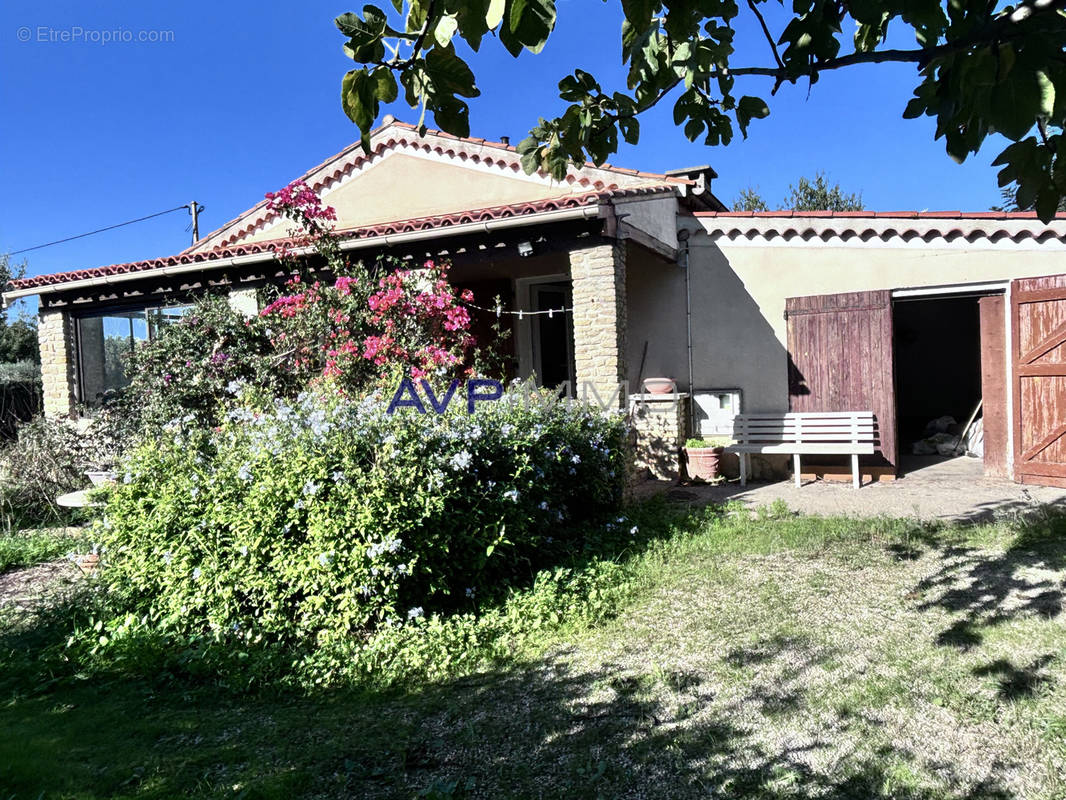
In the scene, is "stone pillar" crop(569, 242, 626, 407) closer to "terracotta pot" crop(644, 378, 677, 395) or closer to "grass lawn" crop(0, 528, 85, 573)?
"terracotta pot" crop(644, 378, 677, 395)

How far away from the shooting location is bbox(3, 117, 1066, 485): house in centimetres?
768

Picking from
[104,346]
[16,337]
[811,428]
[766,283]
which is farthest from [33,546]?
[16,337]

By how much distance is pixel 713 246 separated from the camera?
30.2 feet

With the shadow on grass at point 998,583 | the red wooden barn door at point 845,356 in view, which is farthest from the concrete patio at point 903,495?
the shadow on grass at point 998,583

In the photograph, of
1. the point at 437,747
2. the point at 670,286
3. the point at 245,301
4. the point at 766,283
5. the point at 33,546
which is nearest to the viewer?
the point at 437,747

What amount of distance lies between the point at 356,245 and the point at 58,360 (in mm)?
6456

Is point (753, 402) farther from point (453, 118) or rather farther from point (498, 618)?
point (453, 118)

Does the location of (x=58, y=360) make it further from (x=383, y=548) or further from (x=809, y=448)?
(x=809, y=448)

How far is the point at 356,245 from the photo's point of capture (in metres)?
8.55

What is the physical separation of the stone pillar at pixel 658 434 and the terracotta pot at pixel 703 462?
16 cm

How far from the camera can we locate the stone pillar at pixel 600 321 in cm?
752

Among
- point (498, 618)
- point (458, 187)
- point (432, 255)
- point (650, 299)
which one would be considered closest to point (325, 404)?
point (498, 618)

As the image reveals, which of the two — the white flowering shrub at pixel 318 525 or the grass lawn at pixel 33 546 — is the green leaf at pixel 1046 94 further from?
the grass lawn at pixel 33 546

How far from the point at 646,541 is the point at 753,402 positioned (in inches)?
165
